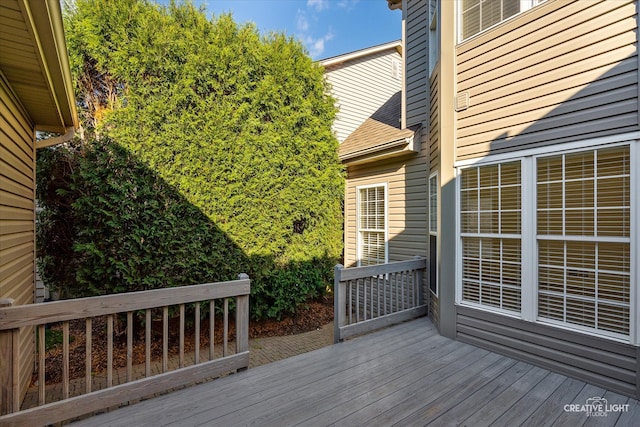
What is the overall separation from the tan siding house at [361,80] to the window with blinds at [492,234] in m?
5.96

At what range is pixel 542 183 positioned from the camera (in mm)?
3193

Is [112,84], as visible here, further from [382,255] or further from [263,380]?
[382,255]

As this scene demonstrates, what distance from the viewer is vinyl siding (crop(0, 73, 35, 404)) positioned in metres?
2.74

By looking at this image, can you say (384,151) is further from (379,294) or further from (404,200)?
(379,294)

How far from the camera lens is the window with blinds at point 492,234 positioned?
3414mm

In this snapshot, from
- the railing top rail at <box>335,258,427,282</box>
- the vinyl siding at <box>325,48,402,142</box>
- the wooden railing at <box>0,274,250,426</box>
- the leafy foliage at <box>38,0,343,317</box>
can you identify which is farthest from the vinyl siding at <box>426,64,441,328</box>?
the vinyl siding at <box>325,48,402,142</box>

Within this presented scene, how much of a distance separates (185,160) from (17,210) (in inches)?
72.1

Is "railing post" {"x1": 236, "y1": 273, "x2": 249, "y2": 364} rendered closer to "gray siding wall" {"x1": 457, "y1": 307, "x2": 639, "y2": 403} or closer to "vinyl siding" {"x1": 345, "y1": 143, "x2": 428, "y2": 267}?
"gray siding wall" {"x1": 457, "y1": 307, "x2": 639, "y2": 403}

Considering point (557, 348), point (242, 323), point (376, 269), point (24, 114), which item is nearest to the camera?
point (557, 348)

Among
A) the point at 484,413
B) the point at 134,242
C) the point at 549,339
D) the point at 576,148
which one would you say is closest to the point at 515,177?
the point at 576,148

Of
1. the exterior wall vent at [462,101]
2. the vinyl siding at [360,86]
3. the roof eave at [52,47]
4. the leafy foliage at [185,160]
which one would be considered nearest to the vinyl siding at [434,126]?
the exterior wall vent at [462,101]

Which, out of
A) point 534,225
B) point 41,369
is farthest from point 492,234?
point 41,369

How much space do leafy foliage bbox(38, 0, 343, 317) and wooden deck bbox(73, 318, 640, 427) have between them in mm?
2032

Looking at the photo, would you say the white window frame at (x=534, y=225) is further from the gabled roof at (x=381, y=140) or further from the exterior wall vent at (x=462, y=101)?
the gabled roof at (x=381, y=140)
